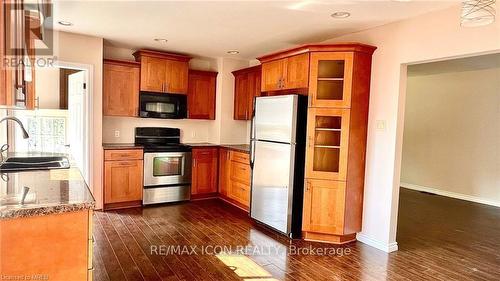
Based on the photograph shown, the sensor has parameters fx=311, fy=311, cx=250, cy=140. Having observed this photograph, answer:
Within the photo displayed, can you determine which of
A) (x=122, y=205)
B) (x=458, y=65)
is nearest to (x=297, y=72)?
(x=122, y=205)

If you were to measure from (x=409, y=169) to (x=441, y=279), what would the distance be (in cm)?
483

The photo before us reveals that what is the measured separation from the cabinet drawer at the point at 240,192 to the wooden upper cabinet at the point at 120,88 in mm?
1954

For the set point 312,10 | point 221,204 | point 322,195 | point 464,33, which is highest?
point 312,10

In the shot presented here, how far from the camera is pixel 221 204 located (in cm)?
516

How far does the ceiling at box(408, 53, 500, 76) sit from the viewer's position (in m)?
4.96

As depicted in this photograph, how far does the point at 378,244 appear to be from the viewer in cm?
348

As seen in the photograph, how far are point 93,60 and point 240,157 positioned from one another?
2.53 metres

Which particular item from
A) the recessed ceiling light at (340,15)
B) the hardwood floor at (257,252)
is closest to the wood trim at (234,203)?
the hardwood floor at (257,252)

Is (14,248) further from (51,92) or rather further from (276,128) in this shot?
(51,92)

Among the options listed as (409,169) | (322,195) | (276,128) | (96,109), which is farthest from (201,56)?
(409,169)

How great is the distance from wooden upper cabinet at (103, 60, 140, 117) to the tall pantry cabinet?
265 centimetres

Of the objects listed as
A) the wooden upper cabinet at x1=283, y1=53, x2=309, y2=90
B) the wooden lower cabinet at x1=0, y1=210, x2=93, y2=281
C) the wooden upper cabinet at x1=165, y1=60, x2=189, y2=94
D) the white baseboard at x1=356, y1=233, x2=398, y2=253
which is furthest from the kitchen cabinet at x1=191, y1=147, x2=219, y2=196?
the wooden lower cabinet at x1=0, y1=210, x2=93, y2=281

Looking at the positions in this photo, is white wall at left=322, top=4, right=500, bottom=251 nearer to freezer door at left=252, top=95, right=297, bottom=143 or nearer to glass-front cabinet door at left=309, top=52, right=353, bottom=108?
glass-front cabinet door at left=309, top=52, right=353, bottom=108

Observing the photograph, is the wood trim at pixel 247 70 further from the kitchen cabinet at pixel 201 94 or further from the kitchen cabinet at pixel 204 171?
the kitchen cabinet at pixel 204 171
